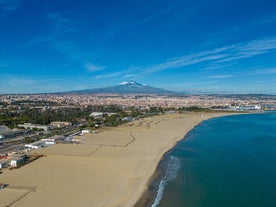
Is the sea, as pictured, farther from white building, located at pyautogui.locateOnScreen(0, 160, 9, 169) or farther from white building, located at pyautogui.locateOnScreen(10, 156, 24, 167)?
white building, located at pyautogui.locateOnScreen(0, 160, 9, 169)

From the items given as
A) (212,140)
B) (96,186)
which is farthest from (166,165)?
(212,140)

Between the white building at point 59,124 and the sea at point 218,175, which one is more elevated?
the white building at point 59,124

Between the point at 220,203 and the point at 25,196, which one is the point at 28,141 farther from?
the point at 220,203

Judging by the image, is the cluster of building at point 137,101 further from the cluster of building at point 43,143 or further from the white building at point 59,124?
the cluster of building at point 43,143

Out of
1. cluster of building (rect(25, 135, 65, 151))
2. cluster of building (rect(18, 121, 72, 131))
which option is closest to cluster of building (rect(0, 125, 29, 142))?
cluster of building (rect(18, 121, 72, 131))

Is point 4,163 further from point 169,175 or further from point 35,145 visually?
point 169,175

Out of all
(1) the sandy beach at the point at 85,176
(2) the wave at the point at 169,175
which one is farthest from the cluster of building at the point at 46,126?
(2) the wave at the point at 169,175
